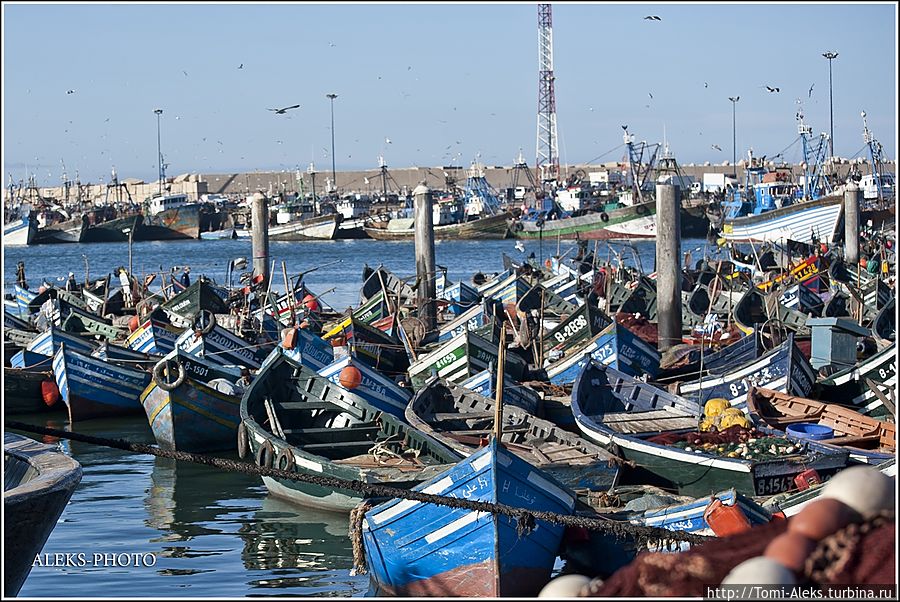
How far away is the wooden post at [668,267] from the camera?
817 inches

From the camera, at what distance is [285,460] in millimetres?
12500

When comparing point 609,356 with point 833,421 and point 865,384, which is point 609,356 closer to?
point 865,384

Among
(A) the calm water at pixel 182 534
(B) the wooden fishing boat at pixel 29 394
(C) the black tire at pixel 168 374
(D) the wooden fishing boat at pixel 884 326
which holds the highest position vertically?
(C) the black tire at pixel 168 374

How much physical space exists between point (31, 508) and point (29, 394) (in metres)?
13.2

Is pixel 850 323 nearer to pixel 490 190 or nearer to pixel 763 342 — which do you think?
pixel 763 342

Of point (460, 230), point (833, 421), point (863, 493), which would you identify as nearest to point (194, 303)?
point (833, 421)

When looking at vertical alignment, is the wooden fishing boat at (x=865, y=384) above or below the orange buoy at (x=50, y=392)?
above

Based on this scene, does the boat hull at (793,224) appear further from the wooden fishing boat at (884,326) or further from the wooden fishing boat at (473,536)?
the wooden fishing boat at (473,536)

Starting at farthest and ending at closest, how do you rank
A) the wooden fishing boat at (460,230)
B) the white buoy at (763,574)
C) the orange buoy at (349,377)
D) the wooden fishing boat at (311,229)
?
the wooden fishing boat at (311,229) → the wooden fishing boat at (460,230) → the orange buoy at (349,377) → the white buoy at (763,574)

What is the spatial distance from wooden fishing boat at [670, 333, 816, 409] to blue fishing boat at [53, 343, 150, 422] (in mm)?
9260

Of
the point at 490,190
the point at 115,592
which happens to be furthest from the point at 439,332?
the point at 490,190

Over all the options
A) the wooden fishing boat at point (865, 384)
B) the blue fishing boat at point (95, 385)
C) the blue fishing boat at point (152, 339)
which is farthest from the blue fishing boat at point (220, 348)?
the wooden fishing boat at point (865, 384)

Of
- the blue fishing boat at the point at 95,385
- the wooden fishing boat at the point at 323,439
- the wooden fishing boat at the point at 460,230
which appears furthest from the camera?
the wooden fishing boat at the point at 460,230

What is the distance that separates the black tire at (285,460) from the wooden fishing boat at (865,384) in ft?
24.8
